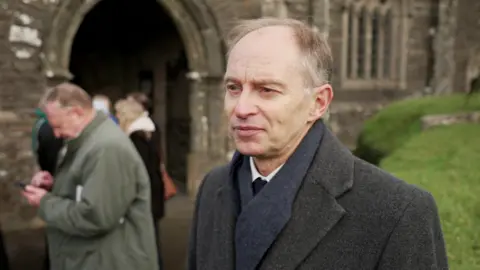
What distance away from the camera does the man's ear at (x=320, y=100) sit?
1.27 metres

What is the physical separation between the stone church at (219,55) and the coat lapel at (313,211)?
723cm

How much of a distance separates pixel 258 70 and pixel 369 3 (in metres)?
10.5

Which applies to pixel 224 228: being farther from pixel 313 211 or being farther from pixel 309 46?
pixel 309 46

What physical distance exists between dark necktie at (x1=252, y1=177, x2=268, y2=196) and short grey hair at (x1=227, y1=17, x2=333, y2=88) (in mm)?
249

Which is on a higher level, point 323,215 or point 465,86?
point 323,215

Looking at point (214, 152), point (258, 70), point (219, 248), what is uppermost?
point (258, 70)

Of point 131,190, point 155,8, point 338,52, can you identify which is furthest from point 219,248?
point 155,8

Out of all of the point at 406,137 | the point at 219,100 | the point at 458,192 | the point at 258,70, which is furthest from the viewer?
the point at 219,100

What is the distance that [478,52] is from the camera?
12023 millimetres

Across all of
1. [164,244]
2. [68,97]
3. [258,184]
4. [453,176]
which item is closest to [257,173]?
[258,184]

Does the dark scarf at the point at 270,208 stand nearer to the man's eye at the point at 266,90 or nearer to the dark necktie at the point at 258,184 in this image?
the dark necktie at the point at 258,184

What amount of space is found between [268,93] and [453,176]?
4.76 ft

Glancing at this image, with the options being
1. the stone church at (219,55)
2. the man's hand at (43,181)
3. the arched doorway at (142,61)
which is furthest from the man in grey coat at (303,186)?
the arched doorway at (142,61)

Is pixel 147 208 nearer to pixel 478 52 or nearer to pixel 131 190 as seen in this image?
pixel 131 190
